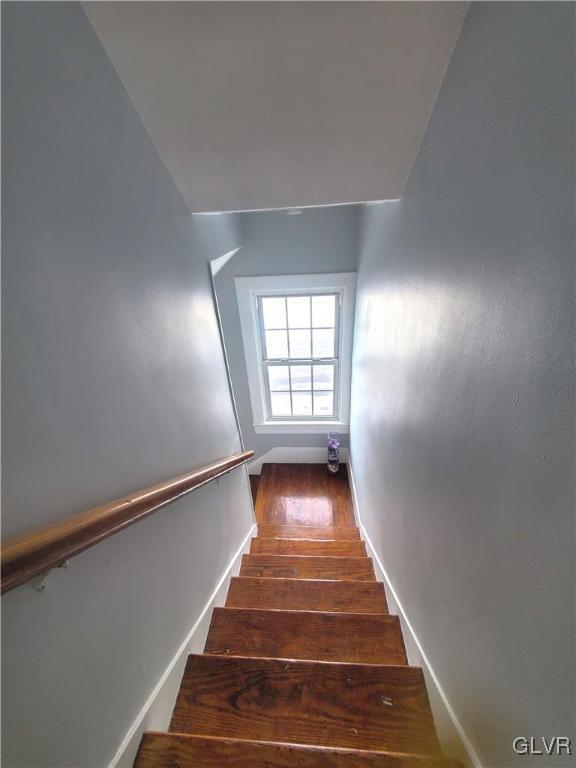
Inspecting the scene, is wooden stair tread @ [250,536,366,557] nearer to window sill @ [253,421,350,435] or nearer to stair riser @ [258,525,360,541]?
stair riser @ [258,525,360,541]

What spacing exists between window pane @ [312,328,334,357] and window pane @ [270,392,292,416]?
664mm

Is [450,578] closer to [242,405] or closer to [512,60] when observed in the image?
[512,60]

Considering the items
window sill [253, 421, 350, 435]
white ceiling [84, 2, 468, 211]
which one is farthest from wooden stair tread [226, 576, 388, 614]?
window sill [253, 421, 350, 435]

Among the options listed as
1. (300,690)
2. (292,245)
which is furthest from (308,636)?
(292,245)

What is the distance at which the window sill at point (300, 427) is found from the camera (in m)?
3.73

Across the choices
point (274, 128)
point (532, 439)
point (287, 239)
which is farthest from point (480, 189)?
point (287, 239)

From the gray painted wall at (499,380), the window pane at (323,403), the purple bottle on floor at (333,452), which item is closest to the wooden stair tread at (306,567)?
the gray painted wall at (499,380)

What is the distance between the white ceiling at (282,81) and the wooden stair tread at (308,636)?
185 cm

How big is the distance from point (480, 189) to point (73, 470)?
1.05m

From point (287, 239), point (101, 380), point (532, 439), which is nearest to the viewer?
point (532, 439)

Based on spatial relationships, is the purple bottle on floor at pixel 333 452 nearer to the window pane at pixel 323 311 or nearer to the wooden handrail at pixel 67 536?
the window pane at pixel 323 311

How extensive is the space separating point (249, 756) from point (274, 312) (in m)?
3.02

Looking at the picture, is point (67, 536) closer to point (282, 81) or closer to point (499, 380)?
point (499, 380)

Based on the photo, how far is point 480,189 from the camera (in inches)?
24.6
